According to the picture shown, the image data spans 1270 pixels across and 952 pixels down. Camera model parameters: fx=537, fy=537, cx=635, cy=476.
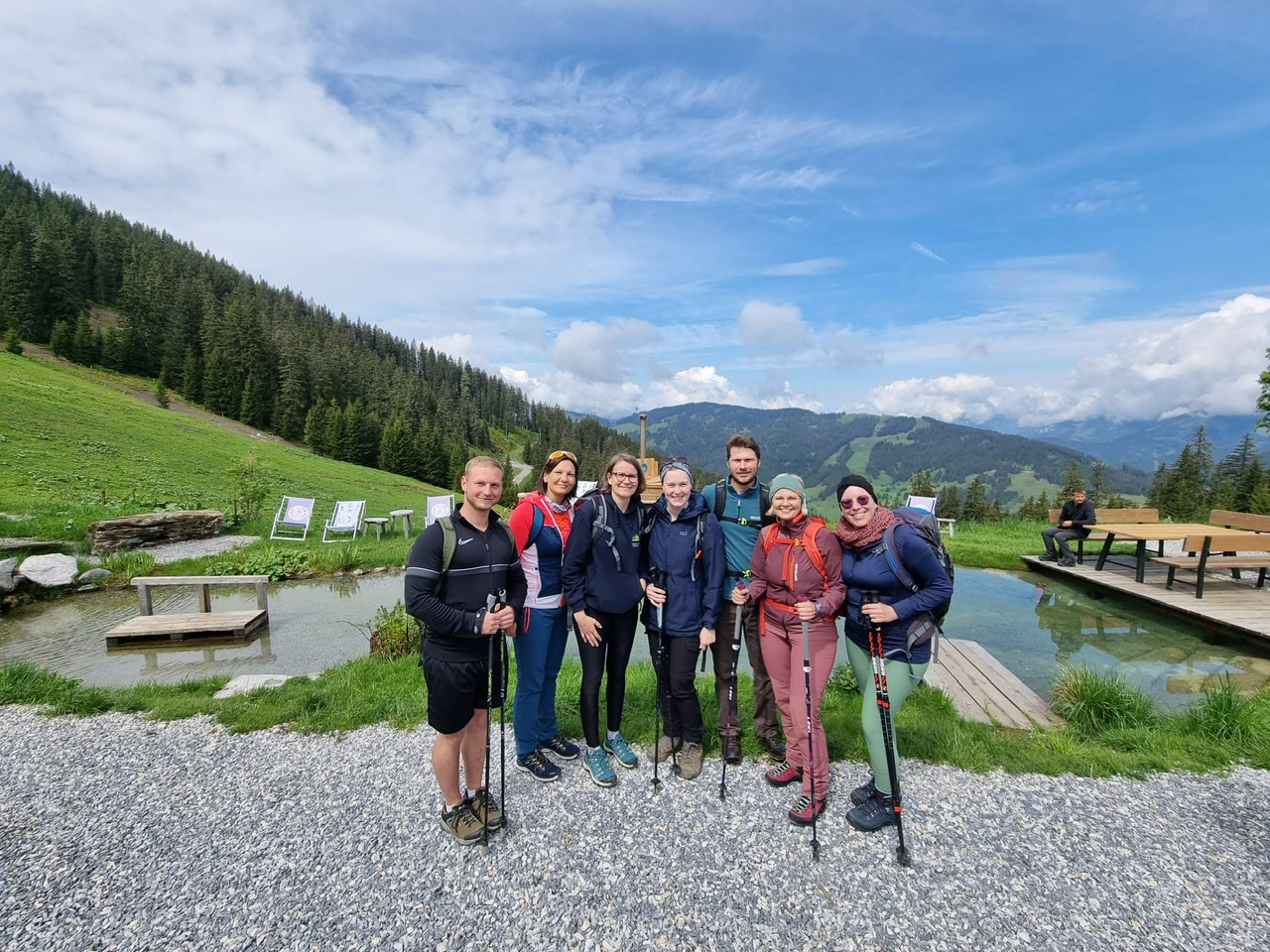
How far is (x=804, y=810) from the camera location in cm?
402

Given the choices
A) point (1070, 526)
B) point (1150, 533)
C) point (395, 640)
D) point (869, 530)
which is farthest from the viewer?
point (1070, 526)

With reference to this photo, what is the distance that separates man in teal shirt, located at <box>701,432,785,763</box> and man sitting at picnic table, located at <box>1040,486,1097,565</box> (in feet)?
43.4

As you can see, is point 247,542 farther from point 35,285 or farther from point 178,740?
point 35,285

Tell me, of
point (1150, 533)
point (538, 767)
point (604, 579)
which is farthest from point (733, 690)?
point (1150, 533)

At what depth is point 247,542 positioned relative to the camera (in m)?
16.2

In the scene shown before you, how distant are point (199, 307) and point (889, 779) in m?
99.0

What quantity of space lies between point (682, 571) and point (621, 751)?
1.78 m

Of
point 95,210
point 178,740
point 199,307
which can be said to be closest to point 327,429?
point 199,307

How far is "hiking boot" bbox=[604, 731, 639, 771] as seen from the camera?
473 cm

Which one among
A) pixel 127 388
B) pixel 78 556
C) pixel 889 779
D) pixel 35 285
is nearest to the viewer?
pixel 889 779

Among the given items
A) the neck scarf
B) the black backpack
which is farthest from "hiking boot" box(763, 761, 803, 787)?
the neck scarf

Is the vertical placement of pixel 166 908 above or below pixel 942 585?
below

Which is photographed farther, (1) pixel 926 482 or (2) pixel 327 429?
(2) pixel 327 429

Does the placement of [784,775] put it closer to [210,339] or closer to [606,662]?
[606,662]
